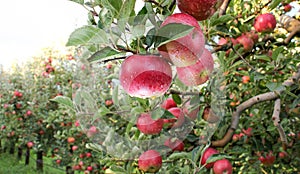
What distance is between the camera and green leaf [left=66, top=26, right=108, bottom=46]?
1.36ft

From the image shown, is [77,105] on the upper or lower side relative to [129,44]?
lower

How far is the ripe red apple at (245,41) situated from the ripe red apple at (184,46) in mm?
1078

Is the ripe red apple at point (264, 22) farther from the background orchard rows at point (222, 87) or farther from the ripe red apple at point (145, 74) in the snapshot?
the ripe red apple at point (145, 74)

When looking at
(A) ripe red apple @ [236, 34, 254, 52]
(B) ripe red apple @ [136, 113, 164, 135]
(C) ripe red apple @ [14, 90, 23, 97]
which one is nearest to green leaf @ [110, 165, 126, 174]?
(B) ripe red apple @ [136, 113, 164, 135]

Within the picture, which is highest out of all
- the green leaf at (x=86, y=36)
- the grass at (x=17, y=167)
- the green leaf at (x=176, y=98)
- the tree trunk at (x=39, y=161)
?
the green leaf at (x=86, y=36)

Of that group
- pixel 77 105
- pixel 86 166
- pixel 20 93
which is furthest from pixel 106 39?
pixel 20 93

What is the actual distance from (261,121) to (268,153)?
0.20 meters

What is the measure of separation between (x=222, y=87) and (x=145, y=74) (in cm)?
A: 70

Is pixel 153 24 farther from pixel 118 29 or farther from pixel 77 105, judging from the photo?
pixel 77 105

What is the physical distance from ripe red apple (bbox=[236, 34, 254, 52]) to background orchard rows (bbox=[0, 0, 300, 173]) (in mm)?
32

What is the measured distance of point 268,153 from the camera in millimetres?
1974

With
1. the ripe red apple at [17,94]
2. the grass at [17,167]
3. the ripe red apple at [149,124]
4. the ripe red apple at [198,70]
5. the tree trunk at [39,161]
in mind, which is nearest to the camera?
the ripe red apple at [198,70]

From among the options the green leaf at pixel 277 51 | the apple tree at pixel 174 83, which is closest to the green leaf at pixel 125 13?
the apple tree at pixel 174 83

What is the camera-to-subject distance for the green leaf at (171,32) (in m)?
0.40
